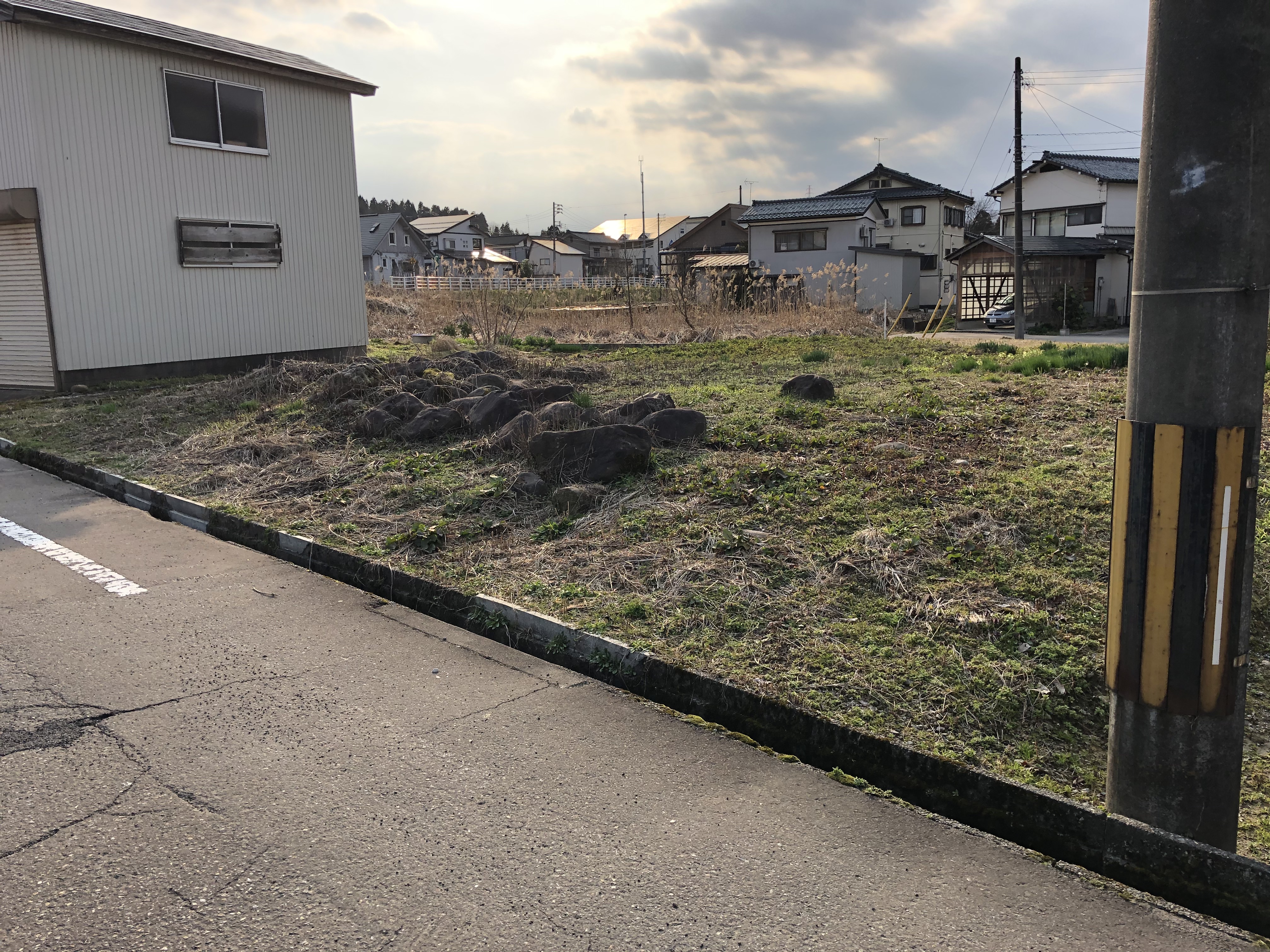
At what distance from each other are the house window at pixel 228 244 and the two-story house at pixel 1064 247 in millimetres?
23599

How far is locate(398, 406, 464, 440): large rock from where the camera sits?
836 centimetres

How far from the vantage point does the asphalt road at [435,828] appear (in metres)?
2.46

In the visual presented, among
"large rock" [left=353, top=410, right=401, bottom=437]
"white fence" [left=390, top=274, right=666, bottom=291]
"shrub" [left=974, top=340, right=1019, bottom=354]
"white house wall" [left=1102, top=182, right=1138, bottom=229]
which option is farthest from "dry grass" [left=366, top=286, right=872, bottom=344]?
"white house wall" [left=1102, top=182, right=1138, bottom=229]

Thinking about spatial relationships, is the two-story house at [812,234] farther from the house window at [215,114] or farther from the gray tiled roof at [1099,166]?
the house window at [215,114]

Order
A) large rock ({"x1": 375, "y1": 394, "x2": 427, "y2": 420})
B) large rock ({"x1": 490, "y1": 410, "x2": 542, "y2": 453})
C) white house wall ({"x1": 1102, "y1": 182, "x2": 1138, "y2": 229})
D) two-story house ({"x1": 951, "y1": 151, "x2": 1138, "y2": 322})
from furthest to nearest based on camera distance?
white house wall ({"x1": 1102, "y1": 182, "x2": 1138, "y2": 229}) < two-story house ({"x1": 951, "y1": 151, "x2": 1138, "y2": 322}) < large rock ({"x1": 375, "y1": 394, "x2": 427, "y2": 420}) < large rock ({"x1": 490, "y1": 410, "x2": 542, "y2": 453})

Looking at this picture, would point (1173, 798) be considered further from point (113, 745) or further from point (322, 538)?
point (322, 538)

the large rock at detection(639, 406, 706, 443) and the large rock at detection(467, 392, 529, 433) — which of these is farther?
the large rock at detection(467, 392, 529, 433)

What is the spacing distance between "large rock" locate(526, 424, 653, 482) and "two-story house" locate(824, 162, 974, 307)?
41.9m

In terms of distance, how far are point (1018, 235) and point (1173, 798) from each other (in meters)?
27.0

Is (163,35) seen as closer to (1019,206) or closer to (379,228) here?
(1019,206)

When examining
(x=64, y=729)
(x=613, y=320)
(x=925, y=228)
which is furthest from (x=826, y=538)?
(x=925, y=228)

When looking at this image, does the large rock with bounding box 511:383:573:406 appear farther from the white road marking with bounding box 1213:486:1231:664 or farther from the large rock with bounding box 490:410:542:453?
the white road marking with bounding box 1213:486:1231:664

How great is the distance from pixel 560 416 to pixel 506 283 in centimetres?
2295

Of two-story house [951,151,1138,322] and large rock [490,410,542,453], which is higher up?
two-story house [951,151,1138,322]
